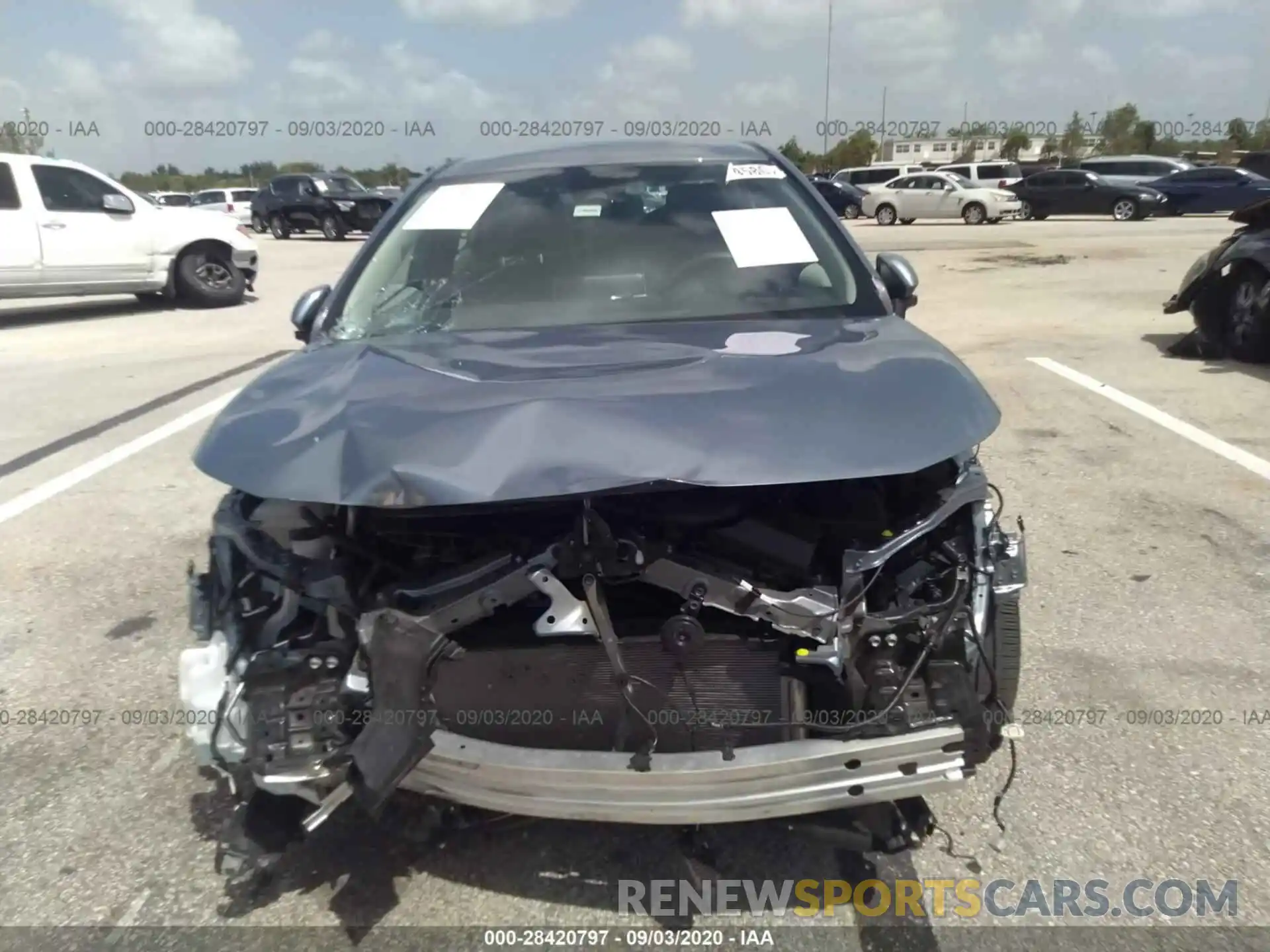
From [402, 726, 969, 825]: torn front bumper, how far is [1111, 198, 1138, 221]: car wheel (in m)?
28.9

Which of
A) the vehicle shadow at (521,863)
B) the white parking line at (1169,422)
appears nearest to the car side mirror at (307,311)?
the vehicle shadow at (521,863)

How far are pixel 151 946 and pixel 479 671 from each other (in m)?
1.02

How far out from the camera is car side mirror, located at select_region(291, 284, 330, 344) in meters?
3.67

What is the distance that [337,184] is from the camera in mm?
25875

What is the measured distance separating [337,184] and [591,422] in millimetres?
26028

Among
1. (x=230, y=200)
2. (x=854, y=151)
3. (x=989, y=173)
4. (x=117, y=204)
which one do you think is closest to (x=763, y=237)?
(x=117, y=204)

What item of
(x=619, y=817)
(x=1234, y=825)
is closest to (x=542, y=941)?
(x=619, y=817)

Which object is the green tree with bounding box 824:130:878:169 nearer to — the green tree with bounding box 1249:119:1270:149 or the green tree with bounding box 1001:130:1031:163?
the green tree with bounding box 1001:130:1031:163

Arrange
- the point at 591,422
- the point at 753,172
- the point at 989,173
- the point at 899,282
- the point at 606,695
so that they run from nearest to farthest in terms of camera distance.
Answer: the point at 591,422 < the point at 606,695 < the point at 899,282 < the point at 753,172 < the point at 989,173

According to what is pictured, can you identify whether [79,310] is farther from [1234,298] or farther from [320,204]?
[1234,298]

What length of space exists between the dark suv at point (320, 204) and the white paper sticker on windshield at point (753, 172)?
22.1 m

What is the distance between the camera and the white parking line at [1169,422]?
5.57 m

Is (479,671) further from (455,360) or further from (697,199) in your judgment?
(697,199)

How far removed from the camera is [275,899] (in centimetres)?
249
